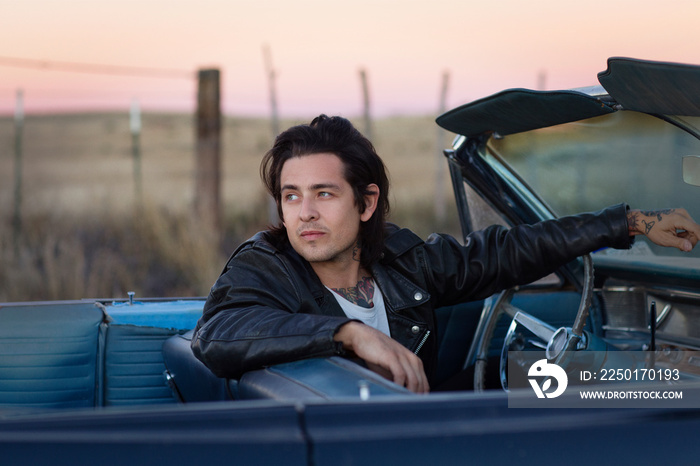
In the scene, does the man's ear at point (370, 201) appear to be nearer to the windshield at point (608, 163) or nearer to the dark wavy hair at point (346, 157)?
the dark wavy hair at point (346, 157)

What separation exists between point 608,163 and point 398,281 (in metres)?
0.94

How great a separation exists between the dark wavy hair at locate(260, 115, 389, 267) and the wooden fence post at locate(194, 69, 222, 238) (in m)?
5.45

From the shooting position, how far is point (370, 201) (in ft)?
8.36

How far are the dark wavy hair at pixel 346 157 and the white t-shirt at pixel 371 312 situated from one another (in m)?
0.15

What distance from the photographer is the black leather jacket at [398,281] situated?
1825 mm

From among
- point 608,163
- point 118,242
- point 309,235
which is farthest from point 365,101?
point 309,235

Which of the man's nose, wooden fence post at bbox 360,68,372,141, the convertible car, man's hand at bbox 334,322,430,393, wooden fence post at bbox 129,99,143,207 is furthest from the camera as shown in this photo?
wooden fence post at bbox 360,68,372,141

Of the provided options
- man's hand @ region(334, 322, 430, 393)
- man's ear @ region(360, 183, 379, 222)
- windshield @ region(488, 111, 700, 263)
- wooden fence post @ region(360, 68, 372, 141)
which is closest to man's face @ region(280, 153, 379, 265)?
man's ear @ region(360, 183, 379, 222)

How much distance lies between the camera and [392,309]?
7.99 ft

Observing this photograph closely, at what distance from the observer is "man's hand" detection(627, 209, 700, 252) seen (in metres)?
2.40

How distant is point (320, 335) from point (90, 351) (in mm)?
1125

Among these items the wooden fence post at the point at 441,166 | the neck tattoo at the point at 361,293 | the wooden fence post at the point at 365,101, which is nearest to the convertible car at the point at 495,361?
the neck tattoo at the point at 361,293

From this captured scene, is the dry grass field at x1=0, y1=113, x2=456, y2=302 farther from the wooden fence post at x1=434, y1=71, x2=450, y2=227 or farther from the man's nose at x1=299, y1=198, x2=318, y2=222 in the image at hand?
the man's nose at x1=299, y1=198, x2=318, y2=222

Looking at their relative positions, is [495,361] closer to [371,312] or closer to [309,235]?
[371,312]
